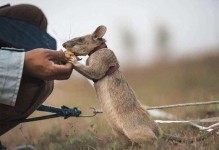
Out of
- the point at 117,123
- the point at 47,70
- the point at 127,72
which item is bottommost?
the point at 127,72

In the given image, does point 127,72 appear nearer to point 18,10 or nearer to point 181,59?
point 181,59

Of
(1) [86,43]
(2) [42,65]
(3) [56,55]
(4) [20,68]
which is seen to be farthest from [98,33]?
(4) [20,68]

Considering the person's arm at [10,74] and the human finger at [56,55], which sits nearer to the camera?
the person's arm at [10,74]

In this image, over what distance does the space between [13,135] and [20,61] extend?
3.46m

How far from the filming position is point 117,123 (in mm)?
3789

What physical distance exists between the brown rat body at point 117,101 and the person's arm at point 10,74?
0.90 m

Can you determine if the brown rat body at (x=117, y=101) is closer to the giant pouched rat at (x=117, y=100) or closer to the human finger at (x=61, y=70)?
the giant pouched rat at (x=117, y=100)

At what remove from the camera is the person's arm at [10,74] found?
9.44ft

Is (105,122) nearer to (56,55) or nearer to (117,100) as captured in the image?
(117,100)

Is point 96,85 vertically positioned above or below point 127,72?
above

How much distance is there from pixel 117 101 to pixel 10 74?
1227 millimetres

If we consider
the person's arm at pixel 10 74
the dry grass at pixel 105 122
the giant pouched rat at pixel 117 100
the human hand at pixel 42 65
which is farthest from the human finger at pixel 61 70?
the dry grass at pixel 105 122

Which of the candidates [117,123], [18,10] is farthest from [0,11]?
[117,123]

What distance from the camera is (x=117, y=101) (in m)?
3.84
